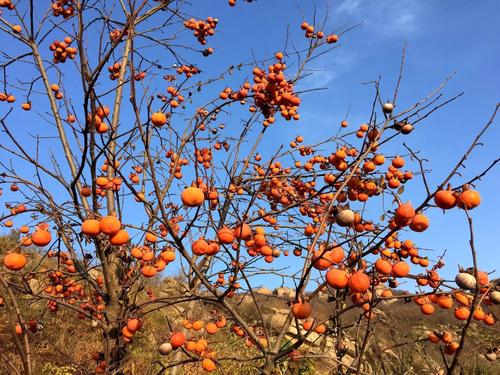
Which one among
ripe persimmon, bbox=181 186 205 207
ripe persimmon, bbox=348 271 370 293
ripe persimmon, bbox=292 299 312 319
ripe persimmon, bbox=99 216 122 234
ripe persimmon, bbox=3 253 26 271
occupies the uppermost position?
ripe persimmon, bbox=181 186 205 207

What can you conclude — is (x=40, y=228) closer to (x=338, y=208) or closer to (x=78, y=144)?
(x=78, y=144)

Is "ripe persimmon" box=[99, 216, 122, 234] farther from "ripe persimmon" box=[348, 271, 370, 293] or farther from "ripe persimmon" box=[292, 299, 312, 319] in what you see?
"ripe persimmon" box=[348, 271, 370, 293]

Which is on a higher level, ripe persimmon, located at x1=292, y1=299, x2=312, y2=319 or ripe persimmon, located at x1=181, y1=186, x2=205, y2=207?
ripe persimmon, located at x1=181, y1=186, x2=205, y2=207

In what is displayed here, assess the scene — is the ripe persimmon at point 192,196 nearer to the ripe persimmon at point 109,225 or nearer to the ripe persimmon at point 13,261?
the ripe persimmon at point 109,225

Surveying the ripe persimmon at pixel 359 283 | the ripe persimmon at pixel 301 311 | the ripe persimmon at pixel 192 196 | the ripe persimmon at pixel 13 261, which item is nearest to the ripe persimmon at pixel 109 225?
the ripe persimmon at pixel 192 196

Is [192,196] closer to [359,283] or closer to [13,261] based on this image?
[359,283]

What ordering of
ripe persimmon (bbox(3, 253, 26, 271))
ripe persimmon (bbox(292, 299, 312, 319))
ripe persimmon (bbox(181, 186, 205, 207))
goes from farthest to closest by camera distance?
1. ripe persimmon (bbox(3, 253, 26, 271))
2. ripe persimmon (bbox(181, 186, 205, 207))
3. ripe persimmon (bbox(292, 299, 312, 319))

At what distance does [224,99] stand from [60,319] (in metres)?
9.74

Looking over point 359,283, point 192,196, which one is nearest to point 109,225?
point 192,196

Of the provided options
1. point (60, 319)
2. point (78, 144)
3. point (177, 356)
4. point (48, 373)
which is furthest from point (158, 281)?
point (78, 144)

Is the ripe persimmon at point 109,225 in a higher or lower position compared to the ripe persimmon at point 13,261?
higher

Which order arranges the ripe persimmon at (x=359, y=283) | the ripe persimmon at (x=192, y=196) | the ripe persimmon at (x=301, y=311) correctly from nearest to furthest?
the ripe persimmon at (x=359, y=283), the ripe persimmon at (x=301, y=311), the ripe persimmon at (x=192, y=196)

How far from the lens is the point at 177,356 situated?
16.8 ft

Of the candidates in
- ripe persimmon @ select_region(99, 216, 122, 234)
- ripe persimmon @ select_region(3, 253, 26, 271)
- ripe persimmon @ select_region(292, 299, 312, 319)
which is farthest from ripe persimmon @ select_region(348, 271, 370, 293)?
ripe persimmon @ select_region(3, 253, 26, 271)
